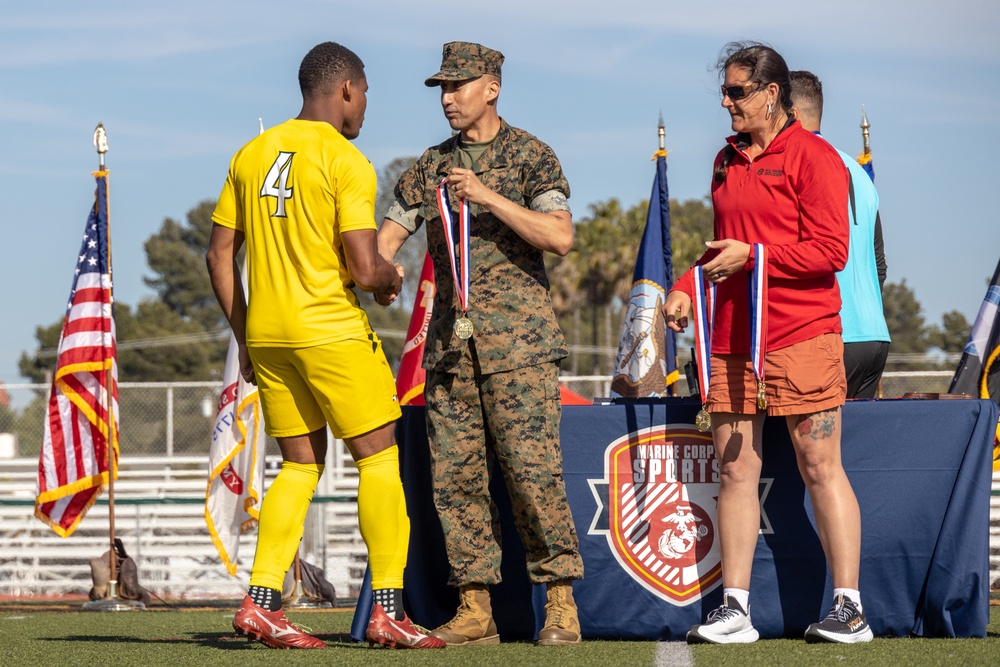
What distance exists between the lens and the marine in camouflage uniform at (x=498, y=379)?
4188 millimetres

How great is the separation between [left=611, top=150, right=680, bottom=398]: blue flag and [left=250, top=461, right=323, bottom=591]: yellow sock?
4.26m

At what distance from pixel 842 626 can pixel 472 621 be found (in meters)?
1.22

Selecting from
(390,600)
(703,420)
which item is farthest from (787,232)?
(390,600)

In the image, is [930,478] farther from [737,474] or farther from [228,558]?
[228,558]

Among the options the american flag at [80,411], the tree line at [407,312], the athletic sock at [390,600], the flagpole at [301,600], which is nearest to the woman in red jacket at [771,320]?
the athletic sock at [390,600]

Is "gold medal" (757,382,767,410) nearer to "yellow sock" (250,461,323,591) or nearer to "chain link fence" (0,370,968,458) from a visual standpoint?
"yellow sock" (250,461,323,591)

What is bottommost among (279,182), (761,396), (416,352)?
(416,352)

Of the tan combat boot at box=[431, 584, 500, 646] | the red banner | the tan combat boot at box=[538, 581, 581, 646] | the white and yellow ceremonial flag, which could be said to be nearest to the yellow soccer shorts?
the tan combat boot at box=[431, 584, 500, 646]

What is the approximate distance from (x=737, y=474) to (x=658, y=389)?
Answer: 427cm

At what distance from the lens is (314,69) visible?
4.18 metres

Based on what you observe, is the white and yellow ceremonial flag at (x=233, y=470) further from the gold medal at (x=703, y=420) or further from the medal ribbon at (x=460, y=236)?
the gold medal at (x=703, y=420)

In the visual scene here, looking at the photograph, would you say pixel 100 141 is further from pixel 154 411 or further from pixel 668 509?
pixel 154 411

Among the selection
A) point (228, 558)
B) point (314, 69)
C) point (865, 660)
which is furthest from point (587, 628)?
point (228, 558)

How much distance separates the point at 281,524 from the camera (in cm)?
402
